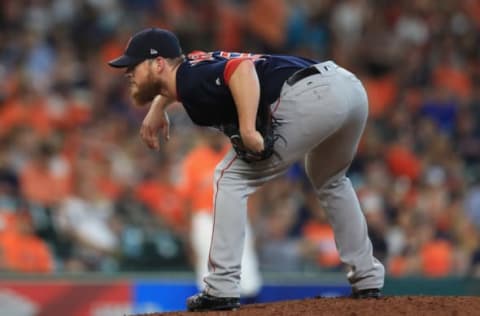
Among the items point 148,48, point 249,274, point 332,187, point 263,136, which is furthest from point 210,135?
point 263,136

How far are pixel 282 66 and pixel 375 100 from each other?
760 cm

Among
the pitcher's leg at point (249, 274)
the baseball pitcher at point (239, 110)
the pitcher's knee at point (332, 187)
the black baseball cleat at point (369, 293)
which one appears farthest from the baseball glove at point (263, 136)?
the pitcher's leg at point (249, 274)

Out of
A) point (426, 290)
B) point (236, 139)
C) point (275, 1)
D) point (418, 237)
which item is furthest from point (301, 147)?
point (275, 1)

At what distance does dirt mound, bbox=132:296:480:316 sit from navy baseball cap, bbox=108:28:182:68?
125 centimetres

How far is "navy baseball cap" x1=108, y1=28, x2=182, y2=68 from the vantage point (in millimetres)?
5645

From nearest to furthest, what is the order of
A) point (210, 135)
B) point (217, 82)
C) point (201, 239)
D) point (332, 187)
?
point (217, 82) < point (332, 187) < point (201, 239) < point (210, 135)

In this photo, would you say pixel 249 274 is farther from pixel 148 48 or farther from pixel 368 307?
pixel 148 48

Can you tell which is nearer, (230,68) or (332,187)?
(230,68)

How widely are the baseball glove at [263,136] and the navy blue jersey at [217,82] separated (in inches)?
1.8

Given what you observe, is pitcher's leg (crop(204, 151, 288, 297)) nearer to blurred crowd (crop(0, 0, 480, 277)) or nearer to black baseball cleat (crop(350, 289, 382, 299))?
black baseball cleat (crop(350, 289, 382, 299))

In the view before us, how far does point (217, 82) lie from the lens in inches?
217

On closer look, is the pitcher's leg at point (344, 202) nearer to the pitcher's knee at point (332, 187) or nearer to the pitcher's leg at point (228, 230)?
the pitcher's knee at point (332, 187)

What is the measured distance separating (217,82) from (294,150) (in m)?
0.50

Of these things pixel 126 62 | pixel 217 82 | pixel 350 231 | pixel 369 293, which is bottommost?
pixel 369 293
